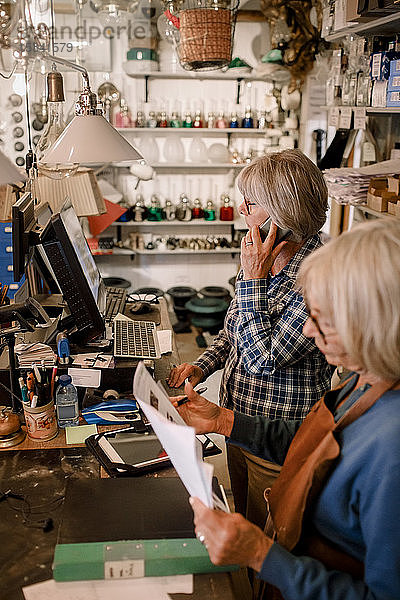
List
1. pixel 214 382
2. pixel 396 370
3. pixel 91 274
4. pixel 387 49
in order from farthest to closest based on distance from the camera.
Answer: pixel 214 382 < pixel 387 49 < pixel 91 274 < pixel 396 370

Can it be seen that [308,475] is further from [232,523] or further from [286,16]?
[286,16]

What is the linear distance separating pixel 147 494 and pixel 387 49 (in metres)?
2.43

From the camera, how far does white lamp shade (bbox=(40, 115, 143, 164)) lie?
206 centimetres

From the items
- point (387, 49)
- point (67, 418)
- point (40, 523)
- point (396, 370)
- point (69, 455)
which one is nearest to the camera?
point (396, 370)

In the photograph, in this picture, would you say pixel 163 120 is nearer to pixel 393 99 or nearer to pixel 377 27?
pixel 377 27

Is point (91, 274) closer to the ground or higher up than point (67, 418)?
higher up

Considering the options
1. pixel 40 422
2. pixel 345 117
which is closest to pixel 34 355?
pixel 40 422

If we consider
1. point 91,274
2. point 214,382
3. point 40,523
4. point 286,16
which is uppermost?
point 286,16

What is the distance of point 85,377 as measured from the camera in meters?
1.92

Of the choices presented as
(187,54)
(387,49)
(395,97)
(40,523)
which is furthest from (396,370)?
(187,54)

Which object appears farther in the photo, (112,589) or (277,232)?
(277,232)

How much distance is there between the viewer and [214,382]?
4363mm

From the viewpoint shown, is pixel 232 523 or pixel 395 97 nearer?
pixel 232 523

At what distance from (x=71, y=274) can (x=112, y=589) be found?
3.77 ft
